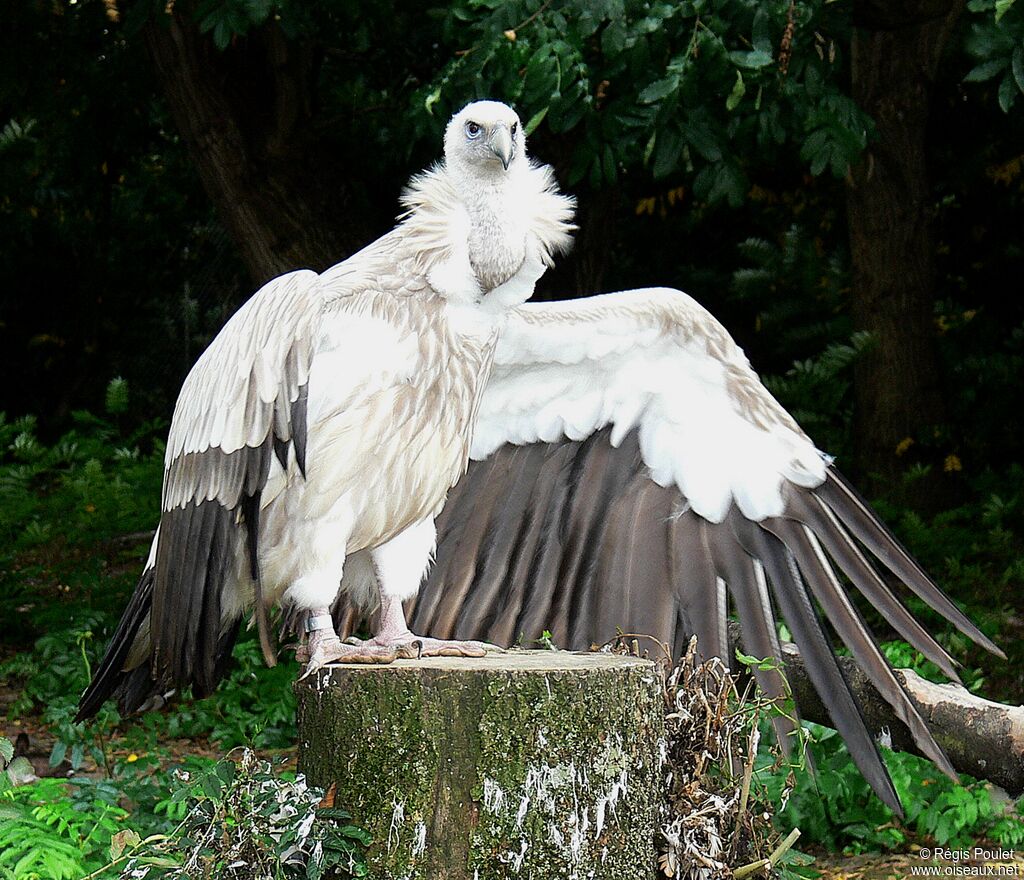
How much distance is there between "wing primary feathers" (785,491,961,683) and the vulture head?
1.26 meters

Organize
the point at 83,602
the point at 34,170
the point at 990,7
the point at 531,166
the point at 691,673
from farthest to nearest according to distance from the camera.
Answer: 1. the point at 34,170
2. the point at 83,602
3. the point at 990,7
4. the point at 531,166
5. the point at 691,673

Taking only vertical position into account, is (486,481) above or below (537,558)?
above

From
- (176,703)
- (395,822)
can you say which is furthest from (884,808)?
(176,703)

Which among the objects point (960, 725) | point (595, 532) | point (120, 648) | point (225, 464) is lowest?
point (960, 725)

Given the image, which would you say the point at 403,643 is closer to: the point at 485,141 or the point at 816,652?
the point at 816,652

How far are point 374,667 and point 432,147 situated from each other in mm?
4389

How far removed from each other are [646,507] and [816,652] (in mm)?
741

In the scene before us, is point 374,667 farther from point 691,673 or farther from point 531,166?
point 531,166

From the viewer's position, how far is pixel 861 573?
137 inches

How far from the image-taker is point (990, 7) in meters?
3.97

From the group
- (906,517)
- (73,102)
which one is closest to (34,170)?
(73,102)

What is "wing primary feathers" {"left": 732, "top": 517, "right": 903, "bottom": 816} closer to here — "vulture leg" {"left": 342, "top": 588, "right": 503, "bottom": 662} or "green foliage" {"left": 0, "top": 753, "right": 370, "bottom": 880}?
"vulture leg" {"left": 342, "top": 588, "right": 503, "bottom": 662}

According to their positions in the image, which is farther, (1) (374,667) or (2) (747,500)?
(2) (747,500)

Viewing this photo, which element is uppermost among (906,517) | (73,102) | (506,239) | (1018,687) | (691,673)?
(73,102)
